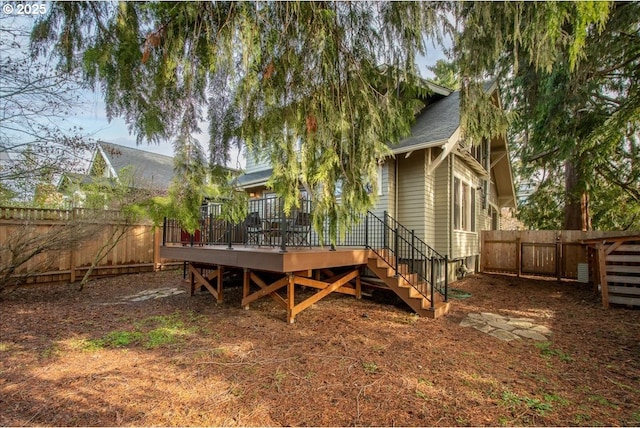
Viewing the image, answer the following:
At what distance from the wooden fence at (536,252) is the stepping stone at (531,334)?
588 cm

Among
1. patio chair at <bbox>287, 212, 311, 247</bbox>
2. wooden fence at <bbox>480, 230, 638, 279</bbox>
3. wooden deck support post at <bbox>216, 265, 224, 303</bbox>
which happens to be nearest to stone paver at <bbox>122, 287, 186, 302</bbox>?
wooden deck support post at <bbox>216, 265, 224, 303</bbox>

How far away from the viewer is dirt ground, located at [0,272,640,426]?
2.65 m

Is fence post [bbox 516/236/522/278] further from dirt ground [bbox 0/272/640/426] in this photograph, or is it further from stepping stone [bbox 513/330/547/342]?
stepping stone [bbox 513/330/547/342]

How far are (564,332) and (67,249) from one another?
9838mm

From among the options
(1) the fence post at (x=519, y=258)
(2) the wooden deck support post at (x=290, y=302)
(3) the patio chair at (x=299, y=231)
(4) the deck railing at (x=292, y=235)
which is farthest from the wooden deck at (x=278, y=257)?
(1) the fence post at (x=519, y=258)

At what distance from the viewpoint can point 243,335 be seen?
4.61 m

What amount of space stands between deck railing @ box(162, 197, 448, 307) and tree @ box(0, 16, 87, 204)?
2.46 metres

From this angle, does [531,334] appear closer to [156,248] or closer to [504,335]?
[504,335]

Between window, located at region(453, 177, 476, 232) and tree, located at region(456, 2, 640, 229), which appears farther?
window, located at region(453, 177, 476, 232)

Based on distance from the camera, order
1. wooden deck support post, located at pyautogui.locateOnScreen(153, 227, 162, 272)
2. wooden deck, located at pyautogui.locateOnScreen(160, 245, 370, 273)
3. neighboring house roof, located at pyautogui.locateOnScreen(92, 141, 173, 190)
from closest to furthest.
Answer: wooden deck, located at pyautogui.locateOnScreen(160, 245, 370, 273)
wooden deck support post, located at pyautogui.locateOnScreen(153, 227, 162, 272)
neighboring house roof, located at pyautogui.locateOnScreen(92, 141, 173, 190)

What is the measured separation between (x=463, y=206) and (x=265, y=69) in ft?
27.7

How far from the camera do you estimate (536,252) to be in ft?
34.3

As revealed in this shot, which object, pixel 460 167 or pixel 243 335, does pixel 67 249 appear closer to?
pixel 243 335

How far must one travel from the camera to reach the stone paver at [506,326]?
4.77 meters
